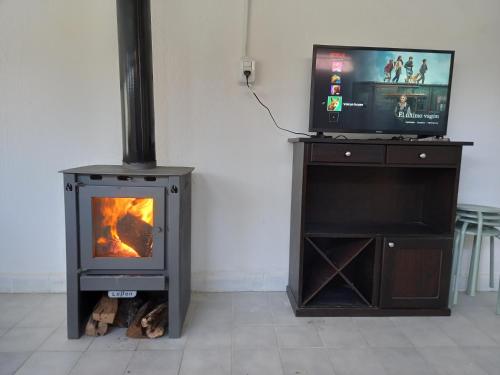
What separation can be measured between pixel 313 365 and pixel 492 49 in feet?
7.67

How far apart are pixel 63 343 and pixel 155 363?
522mm

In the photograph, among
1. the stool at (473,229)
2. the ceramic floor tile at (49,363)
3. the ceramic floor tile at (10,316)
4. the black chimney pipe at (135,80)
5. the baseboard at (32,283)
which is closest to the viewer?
the ceramic floor tile at (49,363)

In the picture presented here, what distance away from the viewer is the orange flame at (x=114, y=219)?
1.70 meters

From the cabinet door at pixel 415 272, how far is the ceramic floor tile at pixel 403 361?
36 cm

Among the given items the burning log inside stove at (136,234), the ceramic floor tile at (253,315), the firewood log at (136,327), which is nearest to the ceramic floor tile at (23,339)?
the firewood log at (136,327)

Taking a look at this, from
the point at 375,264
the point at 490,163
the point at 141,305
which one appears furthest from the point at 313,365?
the point at 490,163

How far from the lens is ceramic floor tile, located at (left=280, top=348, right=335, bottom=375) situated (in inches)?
60.0

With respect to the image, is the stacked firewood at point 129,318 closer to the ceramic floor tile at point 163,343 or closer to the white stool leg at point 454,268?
the ceramic floor tile at point 163,343

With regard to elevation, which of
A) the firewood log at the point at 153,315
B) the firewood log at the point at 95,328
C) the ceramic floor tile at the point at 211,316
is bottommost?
the ceramic floor tile at the point at 211,316

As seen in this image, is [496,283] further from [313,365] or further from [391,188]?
[313,365]

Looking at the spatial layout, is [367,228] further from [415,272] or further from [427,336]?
[427,336]

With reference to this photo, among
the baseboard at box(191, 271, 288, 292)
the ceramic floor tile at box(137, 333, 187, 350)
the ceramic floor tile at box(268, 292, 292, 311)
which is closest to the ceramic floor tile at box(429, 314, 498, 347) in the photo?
the ceramic floor tile at box(268, 292, 292, 311)

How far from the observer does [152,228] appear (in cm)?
171

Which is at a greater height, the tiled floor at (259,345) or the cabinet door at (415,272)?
the cabinet door at (415,272)
